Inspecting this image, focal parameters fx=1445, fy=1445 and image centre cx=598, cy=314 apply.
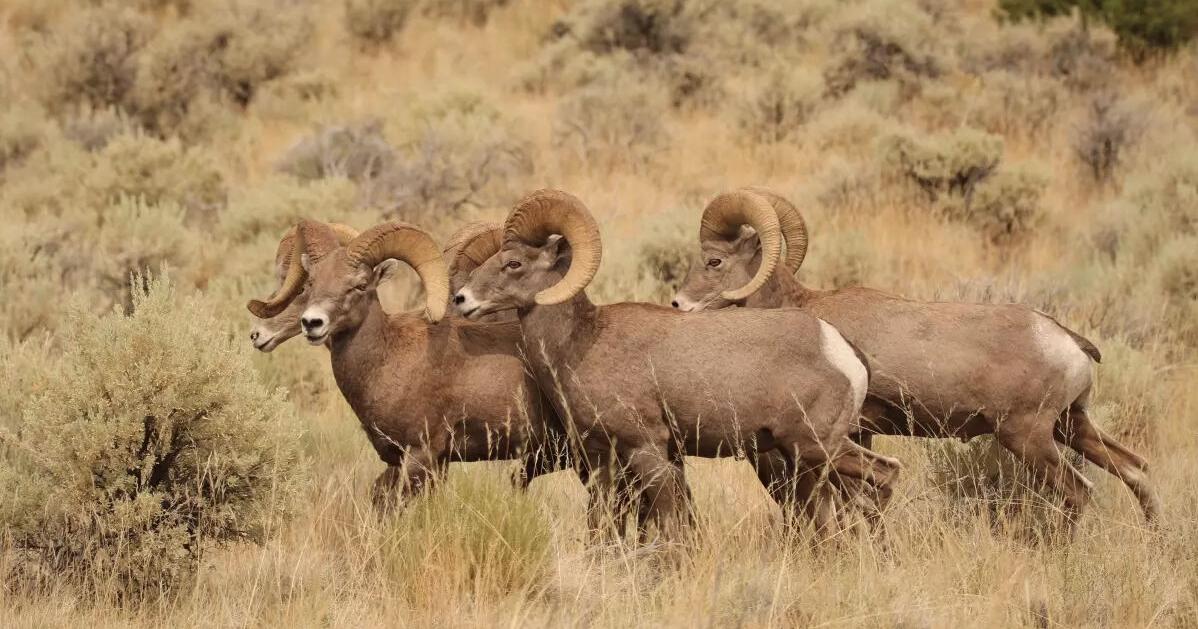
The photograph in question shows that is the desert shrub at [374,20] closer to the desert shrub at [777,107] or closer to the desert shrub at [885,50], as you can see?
the desert shrub at [885,50]

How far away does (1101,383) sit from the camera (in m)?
8.84

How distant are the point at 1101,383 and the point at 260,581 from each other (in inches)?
211

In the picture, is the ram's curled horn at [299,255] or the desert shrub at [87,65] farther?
the desert shrub at [87,65]

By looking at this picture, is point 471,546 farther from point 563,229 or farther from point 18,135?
point 18,135

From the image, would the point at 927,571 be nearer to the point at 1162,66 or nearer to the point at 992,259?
the point at 992,259

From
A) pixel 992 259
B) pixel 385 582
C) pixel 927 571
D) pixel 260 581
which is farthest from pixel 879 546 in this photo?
pixel 992 259

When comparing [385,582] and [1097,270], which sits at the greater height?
[385,582]

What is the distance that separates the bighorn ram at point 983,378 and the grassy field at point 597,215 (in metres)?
0.27

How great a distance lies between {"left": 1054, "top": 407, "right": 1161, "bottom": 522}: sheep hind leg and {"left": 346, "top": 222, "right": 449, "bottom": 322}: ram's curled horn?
123 inches

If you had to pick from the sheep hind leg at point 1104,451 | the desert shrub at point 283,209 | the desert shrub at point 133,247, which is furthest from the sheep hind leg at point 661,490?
the desert shrub at point 283,209

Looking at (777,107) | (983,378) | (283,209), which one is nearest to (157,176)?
(283,209)

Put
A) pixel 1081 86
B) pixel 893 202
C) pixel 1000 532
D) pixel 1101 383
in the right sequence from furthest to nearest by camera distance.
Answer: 1. pixel 1081 86
2. pixel 893 202
3. pixel 1101 383
4. pixel 1000 532

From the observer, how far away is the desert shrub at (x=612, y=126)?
1689 cm

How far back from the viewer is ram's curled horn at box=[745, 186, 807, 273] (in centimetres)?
750
